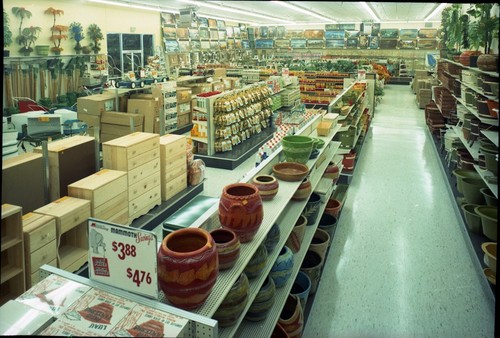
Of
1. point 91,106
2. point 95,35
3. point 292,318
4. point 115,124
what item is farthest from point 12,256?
point 95,35

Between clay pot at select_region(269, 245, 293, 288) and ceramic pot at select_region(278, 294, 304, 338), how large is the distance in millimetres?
192

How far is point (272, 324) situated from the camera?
8.56ft

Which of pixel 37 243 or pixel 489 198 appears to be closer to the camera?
pixel 37 243

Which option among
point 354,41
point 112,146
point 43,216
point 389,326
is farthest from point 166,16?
point 389,326

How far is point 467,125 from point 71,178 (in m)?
5.03

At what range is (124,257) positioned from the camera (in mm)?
1712

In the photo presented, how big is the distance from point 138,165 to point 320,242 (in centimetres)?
213

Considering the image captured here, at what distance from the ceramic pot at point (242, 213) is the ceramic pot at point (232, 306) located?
0.94 ft

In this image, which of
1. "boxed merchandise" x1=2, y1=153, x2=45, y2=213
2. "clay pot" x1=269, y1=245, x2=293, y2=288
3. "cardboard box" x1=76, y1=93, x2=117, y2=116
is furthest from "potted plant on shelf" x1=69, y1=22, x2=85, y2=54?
"clay pot" x1=269, y1=245, x2=293, y2=288

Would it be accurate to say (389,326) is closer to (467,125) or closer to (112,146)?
(112,146)

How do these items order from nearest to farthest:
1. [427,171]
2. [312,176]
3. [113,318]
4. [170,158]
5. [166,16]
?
[113,318] < [312,176] < [170,158] < [427,171] < [166,16]

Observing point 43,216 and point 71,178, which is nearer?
point 43,216

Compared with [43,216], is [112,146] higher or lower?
higher

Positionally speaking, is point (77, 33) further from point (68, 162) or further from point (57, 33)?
point (68, 162)
